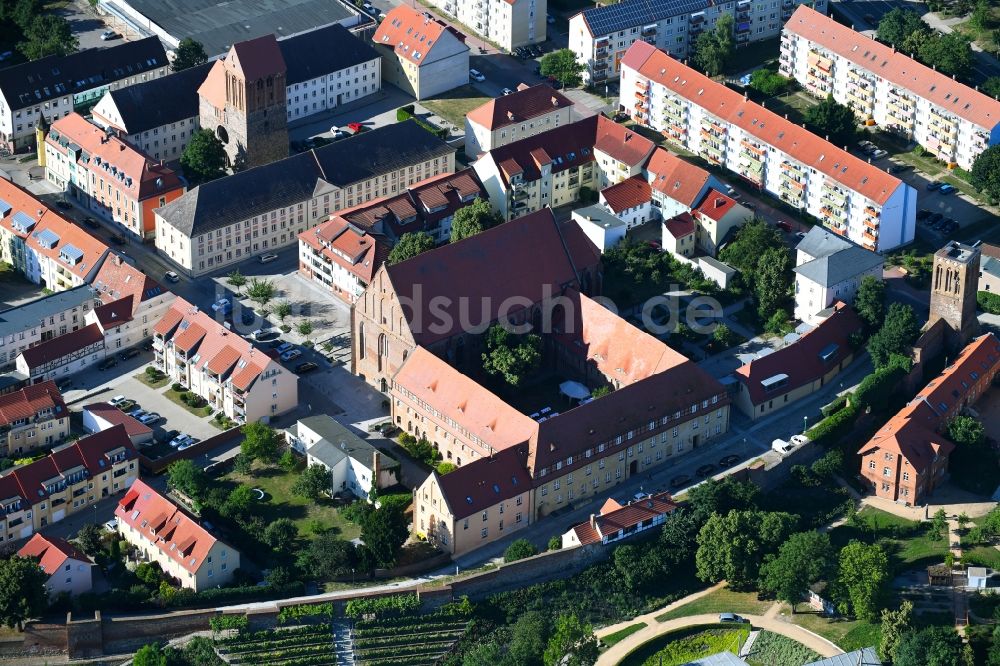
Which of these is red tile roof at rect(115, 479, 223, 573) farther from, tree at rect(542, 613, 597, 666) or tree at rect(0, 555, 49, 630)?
tree at rect(542, 613, 597, 666)

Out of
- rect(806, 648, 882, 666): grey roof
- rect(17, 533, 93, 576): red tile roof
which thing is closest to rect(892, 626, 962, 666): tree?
rect(806, 648, 882, 666): grey roof

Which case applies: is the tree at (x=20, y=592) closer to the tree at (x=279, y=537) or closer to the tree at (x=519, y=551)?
the tree at (x=279, y=537)

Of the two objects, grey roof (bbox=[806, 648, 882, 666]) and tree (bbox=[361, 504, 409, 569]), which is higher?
tree (bbox=[361, 504, 409, 569])

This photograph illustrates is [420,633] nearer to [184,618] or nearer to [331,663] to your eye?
[331,663]

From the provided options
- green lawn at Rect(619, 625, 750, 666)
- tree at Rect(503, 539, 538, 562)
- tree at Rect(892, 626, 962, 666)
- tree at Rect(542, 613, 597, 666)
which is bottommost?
green lawn at Rect(619, 625, 750, 666)

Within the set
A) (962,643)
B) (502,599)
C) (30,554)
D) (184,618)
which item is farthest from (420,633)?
(962,643)

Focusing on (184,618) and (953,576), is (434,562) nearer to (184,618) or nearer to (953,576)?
(184,618)
